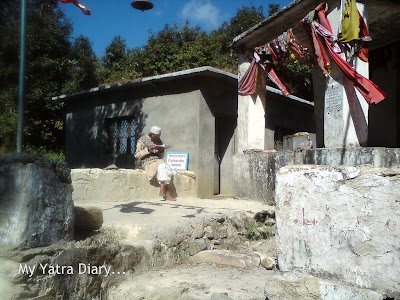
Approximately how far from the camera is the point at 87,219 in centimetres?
335

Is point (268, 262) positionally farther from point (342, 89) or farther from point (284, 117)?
point (284, 117)

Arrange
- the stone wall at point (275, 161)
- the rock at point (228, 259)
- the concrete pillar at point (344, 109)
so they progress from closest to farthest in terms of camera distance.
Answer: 1. the rock at point (228, 259)
2. the stone wall at point (275, 161)
3. the concrete pillar at point (344, 109)

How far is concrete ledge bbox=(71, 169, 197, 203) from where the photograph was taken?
574 cm

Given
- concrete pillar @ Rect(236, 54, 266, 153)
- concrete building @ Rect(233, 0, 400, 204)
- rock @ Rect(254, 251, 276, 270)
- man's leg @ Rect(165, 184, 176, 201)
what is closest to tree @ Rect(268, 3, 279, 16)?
concrete building @ Rect(233, 0, 400, 204)

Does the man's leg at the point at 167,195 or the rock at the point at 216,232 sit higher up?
the man's leg at the point at 167,195

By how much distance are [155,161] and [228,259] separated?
3.25 m

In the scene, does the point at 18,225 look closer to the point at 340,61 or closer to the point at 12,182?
the point at 12,182

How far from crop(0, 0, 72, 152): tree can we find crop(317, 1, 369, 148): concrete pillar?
9.26 m

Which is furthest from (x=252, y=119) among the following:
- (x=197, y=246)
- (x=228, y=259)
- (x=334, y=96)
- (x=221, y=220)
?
(x=228, y=259)

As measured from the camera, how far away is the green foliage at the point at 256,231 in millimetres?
5137

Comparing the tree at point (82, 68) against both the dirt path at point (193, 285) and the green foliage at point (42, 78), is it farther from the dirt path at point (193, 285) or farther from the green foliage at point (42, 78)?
the dirt path at point (193, 285)

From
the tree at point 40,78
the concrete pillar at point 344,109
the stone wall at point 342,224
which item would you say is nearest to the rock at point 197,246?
the stone wall at point 342,224

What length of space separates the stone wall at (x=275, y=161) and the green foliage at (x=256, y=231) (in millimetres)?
Answer: 899

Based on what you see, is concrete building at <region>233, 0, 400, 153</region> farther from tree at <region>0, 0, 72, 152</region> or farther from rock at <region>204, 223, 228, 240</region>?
tree at <region>0, 0, 72, 152</region>
